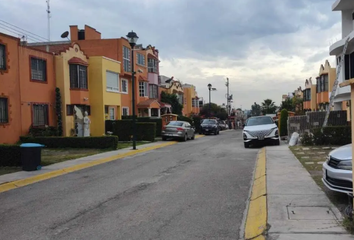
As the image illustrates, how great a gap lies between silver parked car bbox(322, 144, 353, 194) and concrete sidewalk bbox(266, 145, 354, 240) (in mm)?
358

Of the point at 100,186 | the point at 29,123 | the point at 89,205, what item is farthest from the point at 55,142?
the point at 89,205

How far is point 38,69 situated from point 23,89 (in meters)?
2.28

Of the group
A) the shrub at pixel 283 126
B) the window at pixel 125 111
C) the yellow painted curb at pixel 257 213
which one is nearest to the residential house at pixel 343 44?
the shrub at pixel 283 126

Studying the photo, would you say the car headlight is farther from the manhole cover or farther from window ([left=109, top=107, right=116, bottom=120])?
window ([left=109, top=107, right=116, bottom=120])

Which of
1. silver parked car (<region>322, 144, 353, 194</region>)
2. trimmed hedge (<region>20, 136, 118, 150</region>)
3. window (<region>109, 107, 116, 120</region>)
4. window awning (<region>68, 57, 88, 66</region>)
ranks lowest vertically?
trimmed hedge (<region>20, 136, 118, 150</region>)

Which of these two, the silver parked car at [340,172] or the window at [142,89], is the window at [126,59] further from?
the silver parked car at [340,172]

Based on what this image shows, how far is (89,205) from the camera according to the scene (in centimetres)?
698

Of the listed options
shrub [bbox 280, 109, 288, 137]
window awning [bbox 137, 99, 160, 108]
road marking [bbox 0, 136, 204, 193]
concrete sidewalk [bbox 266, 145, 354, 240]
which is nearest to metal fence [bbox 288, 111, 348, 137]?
shrub [bbox 280, 109, 288, 137]

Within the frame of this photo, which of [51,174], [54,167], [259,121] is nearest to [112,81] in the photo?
[259,121]

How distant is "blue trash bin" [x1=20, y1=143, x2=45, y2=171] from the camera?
11.8m

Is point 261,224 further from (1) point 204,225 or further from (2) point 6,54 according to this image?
(2) point 6,54

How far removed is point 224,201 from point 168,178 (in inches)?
117

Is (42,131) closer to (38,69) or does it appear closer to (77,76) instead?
(38,69)

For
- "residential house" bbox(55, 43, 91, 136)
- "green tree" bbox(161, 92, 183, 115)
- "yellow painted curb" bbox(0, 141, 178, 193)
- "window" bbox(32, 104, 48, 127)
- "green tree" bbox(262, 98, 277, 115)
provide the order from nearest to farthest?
1. "yellow painted curb" bbox(0, 141, 178, 193)
2. "window" bbox(32, 104, 48, 127)
3. "residential house" bbox(55, 43, 91, 136)
4. "green tree" bbox(161, 92, 183, 115)
5. "green tree" bbox(262, 98, 277, 115)
